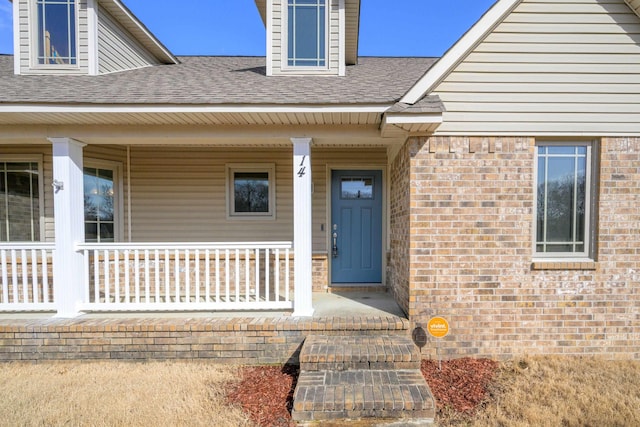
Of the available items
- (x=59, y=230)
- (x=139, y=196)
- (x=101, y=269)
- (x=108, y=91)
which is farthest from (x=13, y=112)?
(x=101, y=269)

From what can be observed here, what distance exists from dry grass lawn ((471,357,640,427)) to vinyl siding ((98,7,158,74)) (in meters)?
7.15

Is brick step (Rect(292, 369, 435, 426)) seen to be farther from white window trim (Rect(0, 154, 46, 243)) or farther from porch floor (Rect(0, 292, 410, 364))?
white window trim (Rect(0, 154, 46, 243))

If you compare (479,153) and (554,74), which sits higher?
(554,74)

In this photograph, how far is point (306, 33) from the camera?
5375mm

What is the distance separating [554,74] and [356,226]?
347 centimetres

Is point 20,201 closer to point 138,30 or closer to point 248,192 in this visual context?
point 138,30

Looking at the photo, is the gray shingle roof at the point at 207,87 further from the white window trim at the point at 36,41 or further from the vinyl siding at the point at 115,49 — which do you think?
the vinyl siding at the point at 115,49

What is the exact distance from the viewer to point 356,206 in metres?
5.89

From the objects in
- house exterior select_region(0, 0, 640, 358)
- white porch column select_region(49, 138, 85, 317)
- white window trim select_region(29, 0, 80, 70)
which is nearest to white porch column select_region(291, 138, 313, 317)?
house exterior select_region(0, 0, 640, 358)

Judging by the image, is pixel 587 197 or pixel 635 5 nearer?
pixel 635 5

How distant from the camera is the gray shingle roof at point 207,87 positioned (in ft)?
12.6

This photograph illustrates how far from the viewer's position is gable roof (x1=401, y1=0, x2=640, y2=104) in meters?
3.71

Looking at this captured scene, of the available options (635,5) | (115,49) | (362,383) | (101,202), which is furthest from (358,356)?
Result: (115,49)

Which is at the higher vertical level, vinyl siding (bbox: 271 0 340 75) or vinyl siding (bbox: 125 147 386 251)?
vinyl siding (bbox: 271 0 340 75)
